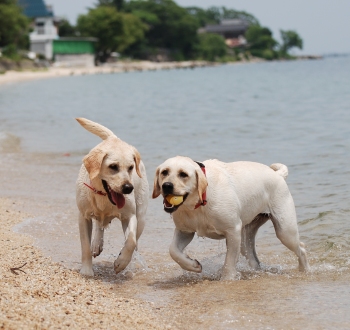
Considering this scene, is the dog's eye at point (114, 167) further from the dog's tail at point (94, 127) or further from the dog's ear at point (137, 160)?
the dog's tail at point (94, 127)

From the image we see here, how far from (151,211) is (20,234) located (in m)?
2.15

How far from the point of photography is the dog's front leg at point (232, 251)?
5906mm

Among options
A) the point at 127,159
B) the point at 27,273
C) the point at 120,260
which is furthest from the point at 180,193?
the point at 27,273

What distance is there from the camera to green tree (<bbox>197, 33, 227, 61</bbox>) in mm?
142375

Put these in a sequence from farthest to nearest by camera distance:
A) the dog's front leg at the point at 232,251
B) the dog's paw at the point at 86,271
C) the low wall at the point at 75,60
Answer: the low wall at the point at 75,60 → the dog's paw at the point at 86,271 → the dog's front leg at the point at 232,251

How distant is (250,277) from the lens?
6.26 metres

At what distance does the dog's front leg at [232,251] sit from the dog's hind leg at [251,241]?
1.84 ft

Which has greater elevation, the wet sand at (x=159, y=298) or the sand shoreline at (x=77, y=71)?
the wet sand at (x=159, y=298)

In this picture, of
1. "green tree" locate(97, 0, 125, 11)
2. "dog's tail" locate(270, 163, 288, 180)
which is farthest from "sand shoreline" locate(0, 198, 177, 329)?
"green tree" locate(97, 0, 125, 11)

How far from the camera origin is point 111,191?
5828mm

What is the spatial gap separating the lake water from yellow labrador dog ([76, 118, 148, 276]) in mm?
376

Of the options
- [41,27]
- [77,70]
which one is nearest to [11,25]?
[77,70]

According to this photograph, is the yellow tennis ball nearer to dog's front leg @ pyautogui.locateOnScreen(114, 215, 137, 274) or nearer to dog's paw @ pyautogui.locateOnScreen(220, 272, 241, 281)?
dog's front leg @ pyautogui.locateOnScreen(114, 215, 137, 274)

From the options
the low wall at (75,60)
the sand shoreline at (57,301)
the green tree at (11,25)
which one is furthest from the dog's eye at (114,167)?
the low wall at (75,60)
